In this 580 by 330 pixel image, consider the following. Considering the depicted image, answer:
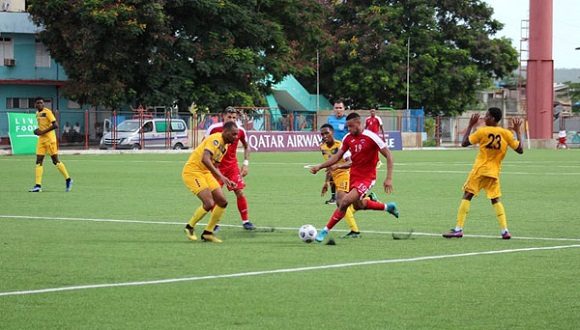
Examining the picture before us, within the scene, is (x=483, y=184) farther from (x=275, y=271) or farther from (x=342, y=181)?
(x=275, y=271)

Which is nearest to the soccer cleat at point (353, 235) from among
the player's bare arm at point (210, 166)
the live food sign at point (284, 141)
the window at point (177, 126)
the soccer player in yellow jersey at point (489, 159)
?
the soccer player in yellow jersey at point (489, 159)

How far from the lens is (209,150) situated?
14008 mm

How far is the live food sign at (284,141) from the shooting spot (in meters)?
54.1

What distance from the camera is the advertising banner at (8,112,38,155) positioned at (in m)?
47.8

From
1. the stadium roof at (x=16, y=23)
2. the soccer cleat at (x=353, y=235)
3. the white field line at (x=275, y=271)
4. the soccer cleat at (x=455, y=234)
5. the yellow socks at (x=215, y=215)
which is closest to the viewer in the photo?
the white field line at (x=275, y=271)

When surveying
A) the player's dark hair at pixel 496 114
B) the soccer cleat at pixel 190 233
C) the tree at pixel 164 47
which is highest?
the tree at pixel 164 47

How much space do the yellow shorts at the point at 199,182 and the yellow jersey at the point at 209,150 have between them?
0.22ft

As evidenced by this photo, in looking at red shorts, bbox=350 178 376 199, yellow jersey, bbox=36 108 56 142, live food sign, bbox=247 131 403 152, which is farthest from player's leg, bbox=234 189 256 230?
live food sign, bbox=247 131 403 152

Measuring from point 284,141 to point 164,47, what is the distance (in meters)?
8.38

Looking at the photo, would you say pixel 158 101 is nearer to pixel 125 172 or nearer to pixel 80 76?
pixel 80 76

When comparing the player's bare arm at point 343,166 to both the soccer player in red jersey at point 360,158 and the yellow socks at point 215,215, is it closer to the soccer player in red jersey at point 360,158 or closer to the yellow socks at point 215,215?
the soccer player in red jersey at point 360,158

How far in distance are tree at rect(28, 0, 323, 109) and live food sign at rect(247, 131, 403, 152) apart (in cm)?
447

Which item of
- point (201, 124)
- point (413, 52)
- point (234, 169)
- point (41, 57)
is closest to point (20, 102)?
point (41, 57)

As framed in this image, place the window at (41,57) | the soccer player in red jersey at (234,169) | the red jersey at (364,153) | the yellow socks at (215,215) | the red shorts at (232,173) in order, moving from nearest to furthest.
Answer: the yellow socks at (215,215) → the red jersey at (364,153) → the soccer player in red jersey at (234,169) → the red shorts at (232,173) → the window at (41,57)
